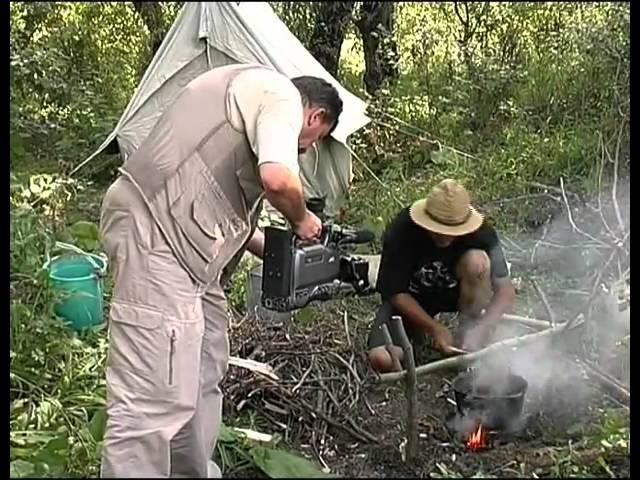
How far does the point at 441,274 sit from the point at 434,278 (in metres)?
0.02

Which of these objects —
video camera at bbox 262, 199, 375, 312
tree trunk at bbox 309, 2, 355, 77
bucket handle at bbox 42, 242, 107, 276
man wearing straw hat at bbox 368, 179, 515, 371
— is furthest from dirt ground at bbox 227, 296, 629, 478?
tree trunk at bbox 309, 2, 355, 77

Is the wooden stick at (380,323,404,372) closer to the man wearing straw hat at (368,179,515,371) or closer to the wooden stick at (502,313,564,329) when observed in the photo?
the man wearing straw hat at (368,179,515,371)

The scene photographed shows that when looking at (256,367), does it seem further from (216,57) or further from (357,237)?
(216,57)

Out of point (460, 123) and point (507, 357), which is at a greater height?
point (460, 123)

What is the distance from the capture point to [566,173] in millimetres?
3084

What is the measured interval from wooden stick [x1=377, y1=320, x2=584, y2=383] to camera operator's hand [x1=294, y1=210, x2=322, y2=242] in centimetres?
58

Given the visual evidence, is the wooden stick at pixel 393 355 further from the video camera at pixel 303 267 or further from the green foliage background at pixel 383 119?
the green foliage background at pixel 383 119

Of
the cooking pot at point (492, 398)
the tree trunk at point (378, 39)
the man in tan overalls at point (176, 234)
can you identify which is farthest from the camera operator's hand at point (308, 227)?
the tree trunk at point (378, 39)

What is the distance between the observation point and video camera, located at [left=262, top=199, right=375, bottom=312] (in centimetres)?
223

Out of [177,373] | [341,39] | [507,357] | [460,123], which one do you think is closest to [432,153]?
[460,123]

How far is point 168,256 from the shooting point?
84.9 inches

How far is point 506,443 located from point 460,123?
1.47 meters

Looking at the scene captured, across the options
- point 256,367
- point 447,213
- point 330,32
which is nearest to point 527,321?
point 447,213
